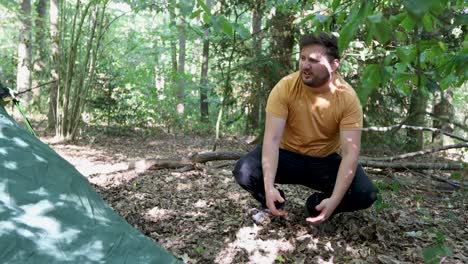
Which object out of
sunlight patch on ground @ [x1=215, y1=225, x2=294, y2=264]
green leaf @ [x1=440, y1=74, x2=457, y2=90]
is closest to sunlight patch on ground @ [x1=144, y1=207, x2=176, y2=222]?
sunlight patch on ground @ [x1=215, y1=225, x2=294, y2=264]

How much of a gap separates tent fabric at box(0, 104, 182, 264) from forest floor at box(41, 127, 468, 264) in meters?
0.43

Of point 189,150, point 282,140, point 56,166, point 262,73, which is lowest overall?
point 189,150

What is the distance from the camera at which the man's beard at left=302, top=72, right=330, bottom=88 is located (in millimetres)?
2684

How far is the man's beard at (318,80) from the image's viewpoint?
2684mm

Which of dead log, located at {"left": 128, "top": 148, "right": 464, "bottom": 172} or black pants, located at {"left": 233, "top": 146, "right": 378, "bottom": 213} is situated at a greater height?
black pants, located at {"left": 233, "top": 146, "right": 378, "bottom": 213}

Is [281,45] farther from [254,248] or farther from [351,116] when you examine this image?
[254,248]

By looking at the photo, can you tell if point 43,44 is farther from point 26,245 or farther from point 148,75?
point 26,245

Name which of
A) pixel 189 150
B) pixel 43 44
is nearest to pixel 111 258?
pixel 189 150

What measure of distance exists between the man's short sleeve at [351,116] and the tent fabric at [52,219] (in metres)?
1.32

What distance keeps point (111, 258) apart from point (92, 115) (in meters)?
7.61

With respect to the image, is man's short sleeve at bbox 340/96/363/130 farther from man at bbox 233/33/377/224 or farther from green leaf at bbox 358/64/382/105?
green leaf at bbox 358/64/382/105

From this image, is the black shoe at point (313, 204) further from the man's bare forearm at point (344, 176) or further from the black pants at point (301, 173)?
the man's bare forearm at point (344, 176)

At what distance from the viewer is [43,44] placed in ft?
38.8

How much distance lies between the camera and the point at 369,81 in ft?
3.24
